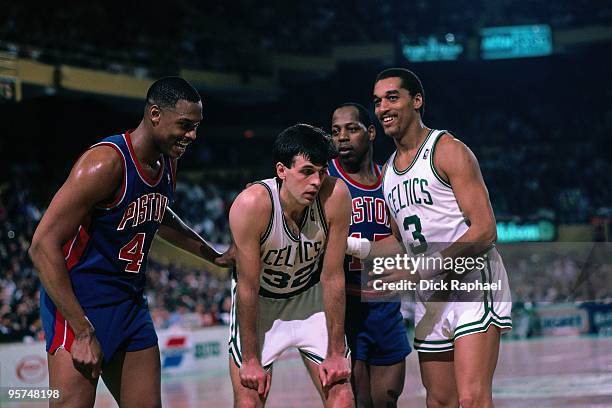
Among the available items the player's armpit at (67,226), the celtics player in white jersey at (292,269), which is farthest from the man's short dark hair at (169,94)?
the celtics player in white jersey at (292,269)

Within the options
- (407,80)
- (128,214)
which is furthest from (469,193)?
(128,214)

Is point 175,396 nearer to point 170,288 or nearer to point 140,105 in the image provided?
point 170,288

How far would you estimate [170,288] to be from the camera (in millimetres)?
18375

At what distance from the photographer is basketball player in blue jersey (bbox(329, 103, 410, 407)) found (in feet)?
20.6

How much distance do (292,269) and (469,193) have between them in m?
1.14

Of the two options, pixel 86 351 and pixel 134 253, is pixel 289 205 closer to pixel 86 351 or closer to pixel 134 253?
pixel 134 253

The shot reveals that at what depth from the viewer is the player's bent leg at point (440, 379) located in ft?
18.5

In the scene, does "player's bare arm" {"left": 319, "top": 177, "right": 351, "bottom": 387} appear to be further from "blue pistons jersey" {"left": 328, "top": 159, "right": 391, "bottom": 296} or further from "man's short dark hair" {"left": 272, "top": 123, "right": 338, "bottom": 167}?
"blue pistons jersey" {"left": 328, "top": 159, "right": 391, "bottom": 296}

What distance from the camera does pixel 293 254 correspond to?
514cm

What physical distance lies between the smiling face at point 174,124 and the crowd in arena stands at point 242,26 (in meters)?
16.3

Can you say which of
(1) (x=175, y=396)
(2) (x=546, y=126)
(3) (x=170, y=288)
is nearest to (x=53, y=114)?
(3) (x=170, y=288)

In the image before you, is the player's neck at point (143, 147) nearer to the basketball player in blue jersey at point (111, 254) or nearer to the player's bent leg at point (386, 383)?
the basketball player in blue jersey at point (111, 254)

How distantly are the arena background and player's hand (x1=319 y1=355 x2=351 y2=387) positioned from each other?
4.84 m

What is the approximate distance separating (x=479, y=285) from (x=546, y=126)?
2396 centimetres
